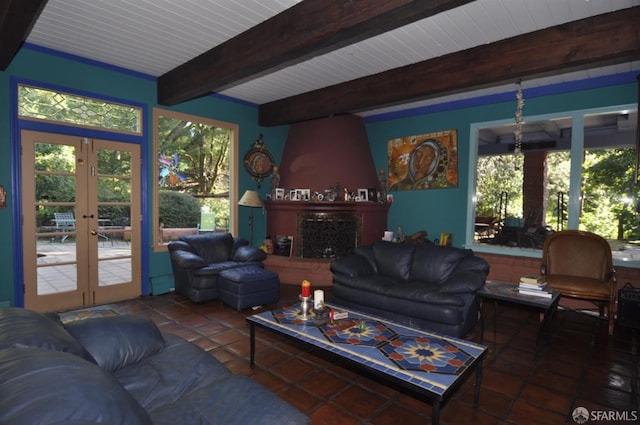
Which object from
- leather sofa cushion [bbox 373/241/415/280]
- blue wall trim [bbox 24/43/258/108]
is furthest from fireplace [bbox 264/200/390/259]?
blue wall trim [bbox 24/43/258/108]

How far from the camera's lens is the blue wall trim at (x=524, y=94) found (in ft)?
13.3

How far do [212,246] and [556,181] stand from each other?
4.96m

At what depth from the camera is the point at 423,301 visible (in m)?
3.27

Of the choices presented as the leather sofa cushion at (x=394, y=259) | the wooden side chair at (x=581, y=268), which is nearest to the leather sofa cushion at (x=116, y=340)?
the leather sofa cushion at (x=394, y=259)

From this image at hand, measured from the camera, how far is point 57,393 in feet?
2.77

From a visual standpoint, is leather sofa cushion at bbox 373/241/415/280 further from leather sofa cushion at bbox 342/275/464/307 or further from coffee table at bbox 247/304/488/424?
coffee table at bbox 247/304/488/424

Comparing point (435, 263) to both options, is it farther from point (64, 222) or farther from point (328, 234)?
point (64, 222)

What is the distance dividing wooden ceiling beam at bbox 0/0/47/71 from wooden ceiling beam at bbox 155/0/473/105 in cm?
145

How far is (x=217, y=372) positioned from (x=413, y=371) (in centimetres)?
106

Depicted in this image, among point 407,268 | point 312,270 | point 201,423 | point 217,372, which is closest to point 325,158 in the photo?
point 312,270

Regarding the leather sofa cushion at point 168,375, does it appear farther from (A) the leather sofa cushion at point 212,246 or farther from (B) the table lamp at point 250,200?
(B) the table lamp at point 250,200

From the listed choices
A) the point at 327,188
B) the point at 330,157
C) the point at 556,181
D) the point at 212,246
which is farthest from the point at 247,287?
the point at 556,181

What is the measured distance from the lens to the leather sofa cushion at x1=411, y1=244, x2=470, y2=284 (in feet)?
12.0

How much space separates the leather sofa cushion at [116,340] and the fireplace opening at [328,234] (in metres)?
3.61
